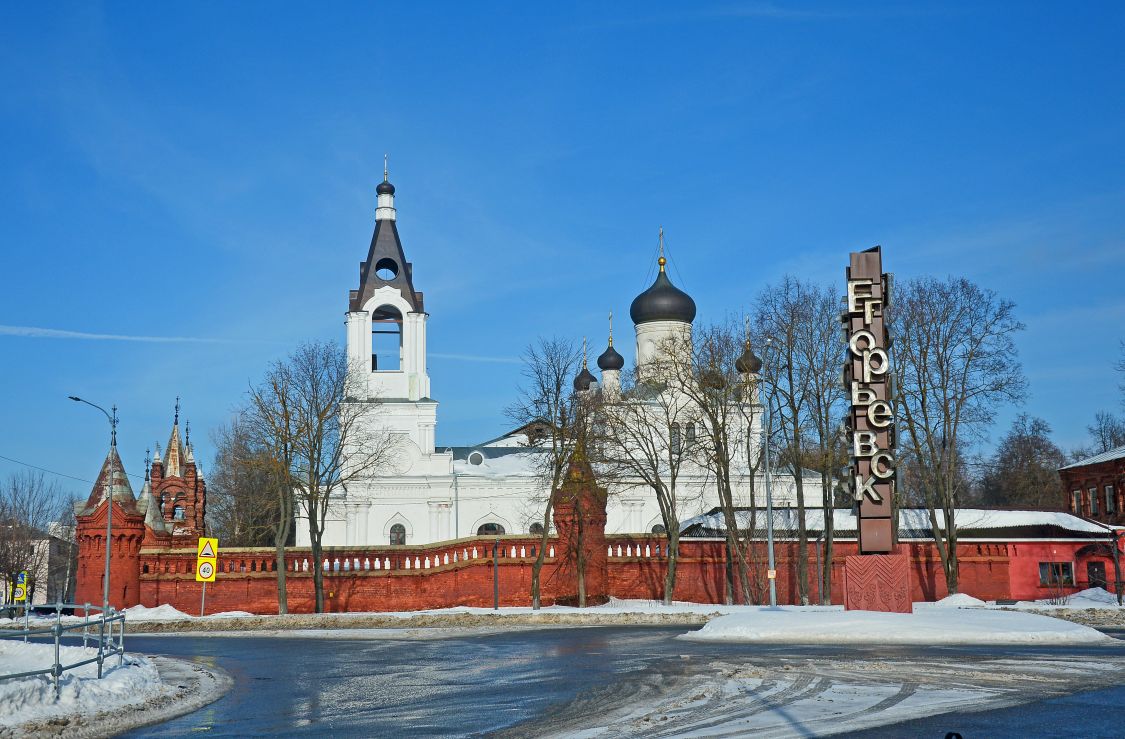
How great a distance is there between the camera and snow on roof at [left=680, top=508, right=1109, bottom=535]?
44.1 metres

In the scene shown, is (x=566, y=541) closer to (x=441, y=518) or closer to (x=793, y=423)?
(x=793, y=423)

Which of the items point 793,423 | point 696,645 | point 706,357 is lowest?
point 696,645

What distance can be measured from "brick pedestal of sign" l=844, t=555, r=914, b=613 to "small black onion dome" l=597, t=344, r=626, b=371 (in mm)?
40174

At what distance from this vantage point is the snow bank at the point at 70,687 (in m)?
11.7

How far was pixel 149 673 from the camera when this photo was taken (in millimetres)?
15523

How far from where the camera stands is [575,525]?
123 ft

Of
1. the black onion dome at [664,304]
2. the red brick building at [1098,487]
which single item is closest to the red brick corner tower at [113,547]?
the black onion dome at [664,304]

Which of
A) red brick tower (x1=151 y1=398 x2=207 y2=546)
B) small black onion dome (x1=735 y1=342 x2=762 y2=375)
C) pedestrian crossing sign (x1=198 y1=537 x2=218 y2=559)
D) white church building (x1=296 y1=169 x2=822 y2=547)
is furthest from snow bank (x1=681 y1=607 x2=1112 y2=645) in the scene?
white church building (x1=296 y1=169 x2=822 y2=547)

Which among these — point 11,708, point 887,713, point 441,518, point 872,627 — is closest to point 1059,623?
point 872,627

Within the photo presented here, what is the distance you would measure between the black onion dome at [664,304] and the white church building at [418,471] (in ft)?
0.17

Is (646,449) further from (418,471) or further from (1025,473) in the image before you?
(1025,473)

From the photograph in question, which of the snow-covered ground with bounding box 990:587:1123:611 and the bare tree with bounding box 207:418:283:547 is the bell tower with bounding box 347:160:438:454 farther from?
the snow-covered ground with bounding box 990:587:1123:611

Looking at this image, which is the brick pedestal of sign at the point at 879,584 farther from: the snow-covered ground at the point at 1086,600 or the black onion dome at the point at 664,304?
the black onion dome at the point at 664,304

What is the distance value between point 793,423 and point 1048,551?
35.9ft
